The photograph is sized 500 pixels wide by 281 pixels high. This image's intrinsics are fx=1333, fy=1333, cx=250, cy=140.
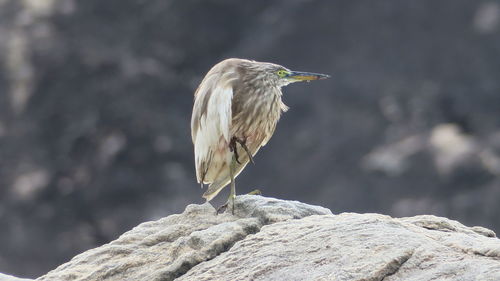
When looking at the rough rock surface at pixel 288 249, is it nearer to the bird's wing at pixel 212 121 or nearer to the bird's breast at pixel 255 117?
the bird's wing at pixel 212 121

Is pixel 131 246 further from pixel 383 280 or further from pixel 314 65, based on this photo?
pixel 314 65

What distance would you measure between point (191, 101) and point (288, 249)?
69.1 ft

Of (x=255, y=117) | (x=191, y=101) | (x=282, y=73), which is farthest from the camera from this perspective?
(x=191, y=101)

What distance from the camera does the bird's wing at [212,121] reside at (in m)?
10.6

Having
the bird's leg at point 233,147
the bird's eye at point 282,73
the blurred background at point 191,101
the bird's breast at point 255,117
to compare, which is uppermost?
the blurred background at point 191,101

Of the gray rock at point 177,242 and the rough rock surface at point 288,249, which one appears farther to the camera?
the gray rock at point 177,242

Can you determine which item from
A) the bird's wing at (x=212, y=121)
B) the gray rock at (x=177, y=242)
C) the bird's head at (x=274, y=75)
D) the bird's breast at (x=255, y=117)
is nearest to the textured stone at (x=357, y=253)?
the gray rock at (x=177, y=242)

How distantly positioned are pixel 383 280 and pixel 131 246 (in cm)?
200

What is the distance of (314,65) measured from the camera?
2920cm

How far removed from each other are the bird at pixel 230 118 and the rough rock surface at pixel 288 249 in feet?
4.70

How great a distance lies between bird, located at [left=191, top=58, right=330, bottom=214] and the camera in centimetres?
1070

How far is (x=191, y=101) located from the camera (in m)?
29.1

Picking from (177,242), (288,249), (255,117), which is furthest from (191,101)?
(288,249)

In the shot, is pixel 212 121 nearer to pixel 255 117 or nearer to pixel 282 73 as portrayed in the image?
pixel 255 117
